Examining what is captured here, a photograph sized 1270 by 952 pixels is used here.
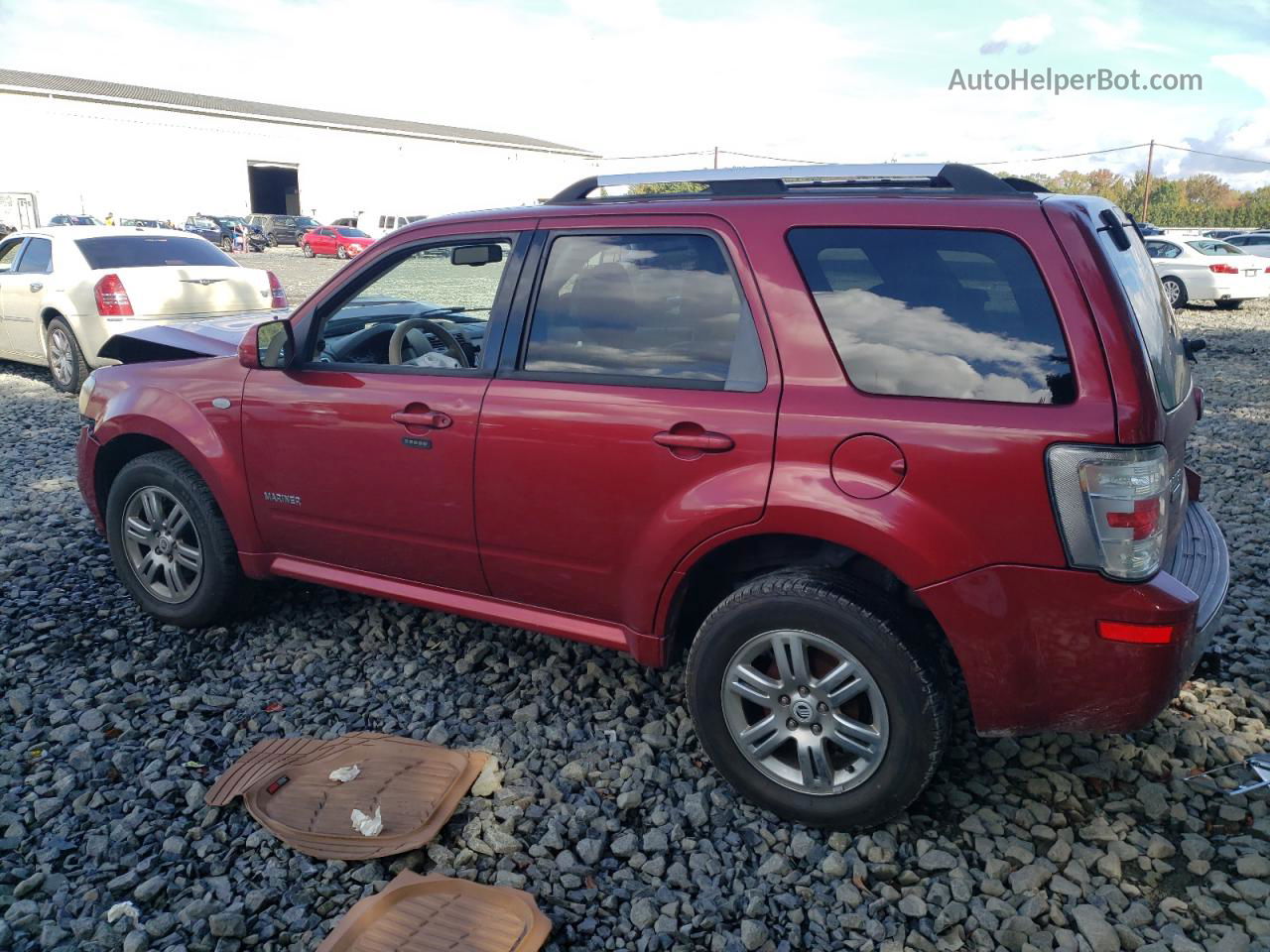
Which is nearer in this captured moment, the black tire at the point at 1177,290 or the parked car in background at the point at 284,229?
the black tire at the point at 1177,290

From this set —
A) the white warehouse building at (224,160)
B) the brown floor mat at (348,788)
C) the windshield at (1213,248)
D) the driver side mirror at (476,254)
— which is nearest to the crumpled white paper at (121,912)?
the brown floor mat at (348,788)

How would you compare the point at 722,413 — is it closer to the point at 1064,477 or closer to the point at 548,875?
the point at 1064,477

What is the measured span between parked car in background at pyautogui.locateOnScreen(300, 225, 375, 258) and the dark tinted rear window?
1162 inches

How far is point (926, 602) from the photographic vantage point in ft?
8.95

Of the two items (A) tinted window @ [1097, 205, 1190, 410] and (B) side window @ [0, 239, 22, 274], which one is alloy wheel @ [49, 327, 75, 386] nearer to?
(B) side window @ [0, 239, 22, 274]

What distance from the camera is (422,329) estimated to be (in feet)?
13.3

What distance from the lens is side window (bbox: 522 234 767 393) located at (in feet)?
10.0

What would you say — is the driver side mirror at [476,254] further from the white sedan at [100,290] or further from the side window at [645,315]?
the white sedan at [100,290]

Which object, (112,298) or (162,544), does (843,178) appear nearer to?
(162,544)

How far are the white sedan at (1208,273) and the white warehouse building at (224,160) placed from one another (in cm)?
2813

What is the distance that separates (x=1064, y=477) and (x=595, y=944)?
175cm

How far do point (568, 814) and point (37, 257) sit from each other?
32.5 feet

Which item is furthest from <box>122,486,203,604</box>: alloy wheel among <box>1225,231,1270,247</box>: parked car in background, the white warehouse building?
→ the white warehouse building

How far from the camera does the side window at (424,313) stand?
11.9 ft
